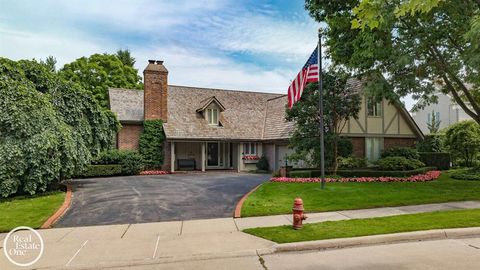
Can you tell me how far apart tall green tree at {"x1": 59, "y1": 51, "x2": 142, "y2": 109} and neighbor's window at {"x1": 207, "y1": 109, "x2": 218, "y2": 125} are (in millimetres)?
18596

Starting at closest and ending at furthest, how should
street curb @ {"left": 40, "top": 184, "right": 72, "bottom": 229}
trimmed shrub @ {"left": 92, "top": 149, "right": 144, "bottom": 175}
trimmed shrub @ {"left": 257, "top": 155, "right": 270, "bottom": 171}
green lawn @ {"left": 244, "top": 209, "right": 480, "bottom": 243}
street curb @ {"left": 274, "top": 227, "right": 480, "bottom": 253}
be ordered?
street curb @ {"left": 274, "top": 227, "right": 480, "bottom": 253}
green lawn @ {"left": 244, "top": 209, "right": 480, "bottom": 243}
street curb @ {"left": 40, "top": 184, "right": 72, "bottom": 229}
trimmed shrub @ {"left": 92, "top": 149, "right": 144, "bottom": 175}
trimmed shrub @ {"left": 257, "top": 155, "right": 270, "bottom": 171}

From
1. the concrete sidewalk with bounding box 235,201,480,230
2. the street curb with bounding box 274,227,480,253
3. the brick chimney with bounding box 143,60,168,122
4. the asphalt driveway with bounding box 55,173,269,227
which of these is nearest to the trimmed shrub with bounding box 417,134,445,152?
the concrete sidewalk with bounding box 235,201,480,230

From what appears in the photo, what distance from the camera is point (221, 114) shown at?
29234 mm

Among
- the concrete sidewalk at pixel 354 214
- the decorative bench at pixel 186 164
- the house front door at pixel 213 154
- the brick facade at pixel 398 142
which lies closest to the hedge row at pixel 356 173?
the brick facade at pixel 398 142

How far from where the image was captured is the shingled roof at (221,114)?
26625 mm

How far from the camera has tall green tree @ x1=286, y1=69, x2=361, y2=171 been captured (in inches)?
730

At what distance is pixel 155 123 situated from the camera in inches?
1029

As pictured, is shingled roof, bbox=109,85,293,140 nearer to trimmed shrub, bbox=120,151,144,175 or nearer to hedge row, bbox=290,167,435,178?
trimmed shrub, bbox=120,151,144,175

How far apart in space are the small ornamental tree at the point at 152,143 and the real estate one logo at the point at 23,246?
1634 cm

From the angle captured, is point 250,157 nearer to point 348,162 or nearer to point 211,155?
point 211,155

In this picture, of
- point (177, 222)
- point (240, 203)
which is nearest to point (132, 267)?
point (177, 222)

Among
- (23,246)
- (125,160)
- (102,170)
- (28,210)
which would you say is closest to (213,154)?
(125,160)

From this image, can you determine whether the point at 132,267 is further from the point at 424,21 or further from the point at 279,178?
the point at 424,21

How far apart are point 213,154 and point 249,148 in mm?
3074
